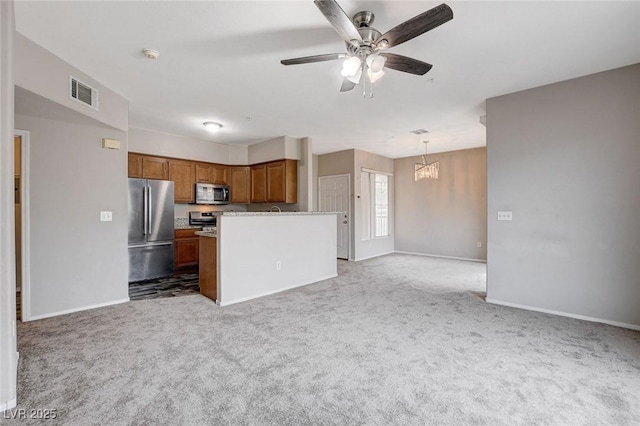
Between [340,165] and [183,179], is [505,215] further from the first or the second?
[183,179]

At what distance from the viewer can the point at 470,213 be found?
681 cm

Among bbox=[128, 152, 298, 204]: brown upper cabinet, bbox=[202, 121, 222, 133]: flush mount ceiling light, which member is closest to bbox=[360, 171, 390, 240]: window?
bbox=[128, 152, 298, 204]: brown upper cabinet

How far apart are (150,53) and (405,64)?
7.37 ft

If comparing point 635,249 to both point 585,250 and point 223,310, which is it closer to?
point 585,250

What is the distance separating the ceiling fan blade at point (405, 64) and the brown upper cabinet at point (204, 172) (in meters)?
4.61

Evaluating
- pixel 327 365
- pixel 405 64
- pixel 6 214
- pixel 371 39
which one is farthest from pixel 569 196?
pixel 6 214

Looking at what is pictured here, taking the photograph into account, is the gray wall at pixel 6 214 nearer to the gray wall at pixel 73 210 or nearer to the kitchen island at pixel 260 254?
the gray wall at pixel 73 210

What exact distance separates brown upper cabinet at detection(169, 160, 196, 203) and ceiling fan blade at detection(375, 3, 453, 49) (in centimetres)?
464

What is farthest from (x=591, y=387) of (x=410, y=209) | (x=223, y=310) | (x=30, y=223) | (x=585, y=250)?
(x=410, y=209)

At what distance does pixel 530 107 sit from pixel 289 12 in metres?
3.10

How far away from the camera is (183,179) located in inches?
221

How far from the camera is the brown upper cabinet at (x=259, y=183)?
239 inches

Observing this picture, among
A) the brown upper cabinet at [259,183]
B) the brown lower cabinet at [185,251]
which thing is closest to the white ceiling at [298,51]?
the brown upper cabinet at [259,183]

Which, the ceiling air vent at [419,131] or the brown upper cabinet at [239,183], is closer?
the ceiling air vent at [419,131]
